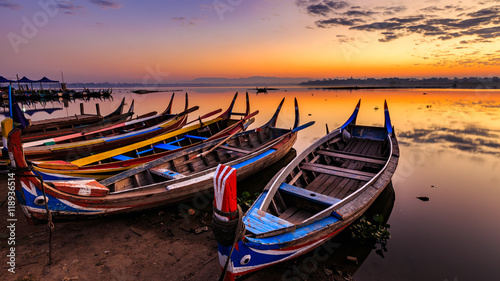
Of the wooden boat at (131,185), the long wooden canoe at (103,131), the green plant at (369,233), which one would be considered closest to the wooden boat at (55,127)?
the long wooden canoe at (103,131)

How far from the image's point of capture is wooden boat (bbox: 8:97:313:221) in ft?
15.6

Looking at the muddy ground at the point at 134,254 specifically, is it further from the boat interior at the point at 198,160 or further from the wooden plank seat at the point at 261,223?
the wooden plank seat at the point at 261,223

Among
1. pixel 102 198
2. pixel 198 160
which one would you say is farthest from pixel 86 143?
pixel 102 198

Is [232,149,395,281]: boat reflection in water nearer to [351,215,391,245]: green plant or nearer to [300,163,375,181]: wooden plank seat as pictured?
[351,215,391,245]: green plant

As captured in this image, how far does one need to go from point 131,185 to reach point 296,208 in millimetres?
4729

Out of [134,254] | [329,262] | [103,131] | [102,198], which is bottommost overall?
[329,262]

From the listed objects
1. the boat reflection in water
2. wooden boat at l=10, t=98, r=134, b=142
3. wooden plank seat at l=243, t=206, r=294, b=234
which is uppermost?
wooden boat at l=10, t=98, r=134, b=142

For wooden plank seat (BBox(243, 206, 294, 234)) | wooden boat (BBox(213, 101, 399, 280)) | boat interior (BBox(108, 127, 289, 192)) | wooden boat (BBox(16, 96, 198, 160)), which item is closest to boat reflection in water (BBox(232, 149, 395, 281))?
wooden boat (BBox(213, 101, 399, 280))

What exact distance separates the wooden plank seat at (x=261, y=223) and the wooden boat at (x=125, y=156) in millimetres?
4764

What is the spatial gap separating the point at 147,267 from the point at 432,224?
8.29 meters

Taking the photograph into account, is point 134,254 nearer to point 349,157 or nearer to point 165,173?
point 165,173

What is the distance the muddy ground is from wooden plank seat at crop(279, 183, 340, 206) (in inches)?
52.2

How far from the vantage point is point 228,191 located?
2.98 metres

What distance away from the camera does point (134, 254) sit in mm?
5371
